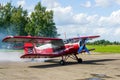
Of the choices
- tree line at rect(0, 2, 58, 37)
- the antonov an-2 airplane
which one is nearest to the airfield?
the antonov an-2 airplane

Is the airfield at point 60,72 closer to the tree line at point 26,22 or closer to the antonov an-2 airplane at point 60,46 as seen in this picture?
the antonov an-2 airplane at point 60,46

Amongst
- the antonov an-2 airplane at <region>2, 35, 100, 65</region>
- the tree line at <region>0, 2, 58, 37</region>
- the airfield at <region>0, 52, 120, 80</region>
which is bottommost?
the airfield at <region>0, 52, 120, 80</region>

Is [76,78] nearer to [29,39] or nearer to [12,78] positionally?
[12,78]

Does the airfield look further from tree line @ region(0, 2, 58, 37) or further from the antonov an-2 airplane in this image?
tree line @ region(0, 2, 58, 37)

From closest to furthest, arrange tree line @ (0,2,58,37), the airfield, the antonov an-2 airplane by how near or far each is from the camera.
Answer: the airfield → the antonov an-2 airplane → tree line @ (0,2,58,37)

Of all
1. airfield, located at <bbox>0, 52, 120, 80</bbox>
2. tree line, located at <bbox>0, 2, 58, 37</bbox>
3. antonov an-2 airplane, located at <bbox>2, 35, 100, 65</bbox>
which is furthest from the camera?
tree line, located at <bbox>0, 2, 58, 37</bbox>

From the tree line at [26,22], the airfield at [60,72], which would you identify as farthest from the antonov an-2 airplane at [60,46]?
the tree line at [26,22]

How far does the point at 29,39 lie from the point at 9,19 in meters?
60.2

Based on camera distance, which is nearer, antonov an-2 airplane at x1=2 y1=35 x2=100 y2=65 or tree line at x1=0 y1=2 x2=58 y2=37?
antonov an-2 airplane at x1=2 y1=35 x2=100 y2=65

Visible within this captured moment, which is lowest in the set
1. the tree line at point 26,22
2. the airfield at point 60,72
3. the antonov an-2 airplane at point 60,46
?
the airfield at point 60,72

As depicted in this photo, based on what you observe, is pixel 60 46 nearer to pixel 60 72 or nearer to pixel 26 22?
pixel 60 72

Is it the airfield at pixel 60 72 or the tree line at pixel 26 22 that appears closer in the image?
the airfield at pixel 60 72

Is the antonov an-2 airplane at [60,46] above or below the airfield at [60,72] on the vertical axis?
above

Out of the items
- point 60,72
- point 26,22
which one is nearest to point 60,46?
point 60,72
